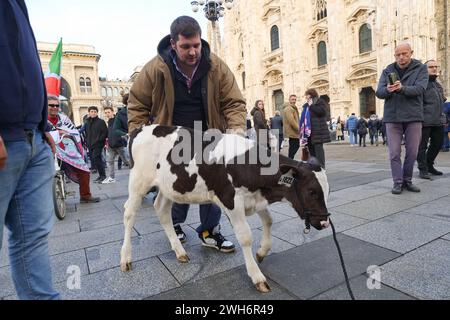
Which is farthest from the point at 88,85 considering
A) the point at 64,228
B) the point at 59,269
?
the point at 59,269

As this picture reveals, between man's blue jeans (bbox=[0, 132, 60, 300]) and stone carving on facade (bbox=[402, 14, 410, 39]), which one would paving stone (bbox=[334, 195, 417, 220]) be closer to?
man's blue jeans (bbox=[0, 132, 60, 300])

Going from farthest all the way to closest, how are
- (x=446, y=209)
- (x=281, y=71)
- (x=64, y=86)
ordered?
(x=64, y=86) < (x=281, y=71) < (x=446, y=209)

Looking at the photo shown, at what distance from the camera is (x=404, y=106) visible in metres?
4.81

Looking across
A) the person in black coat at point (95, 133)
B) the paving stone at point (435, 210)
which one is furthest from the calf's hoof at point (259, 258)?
the person in black coat at point (95, 133)

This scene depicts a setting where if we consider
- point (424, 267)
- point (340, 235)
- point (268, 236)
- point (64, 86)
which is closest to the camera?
point (424, 267)

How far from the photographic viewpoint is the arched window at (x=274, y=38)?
34469 millimetres

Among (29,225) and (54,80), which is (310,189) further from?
(54,80)

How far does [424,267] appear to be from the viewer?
2367mm

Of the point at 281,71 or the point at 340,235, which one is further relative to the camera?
the point at 281,71
